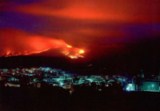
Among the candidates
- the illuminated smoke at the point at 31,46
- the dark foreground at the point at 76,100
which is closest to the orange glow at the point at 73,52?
the illuminated smoke at the point at 31,46

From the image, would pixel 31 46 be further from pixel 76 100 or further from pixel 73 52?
pixel 76 100

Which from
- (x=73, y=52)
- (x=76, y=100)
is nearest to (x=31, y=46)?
(x=73, y=52)

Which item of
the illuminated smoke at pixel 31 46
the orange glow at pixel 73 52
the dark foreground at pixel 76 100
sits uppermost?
the illuminated smoke at pixel 31 46

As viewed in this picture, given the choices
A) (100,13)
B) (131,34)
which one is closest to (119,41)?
(131,34)

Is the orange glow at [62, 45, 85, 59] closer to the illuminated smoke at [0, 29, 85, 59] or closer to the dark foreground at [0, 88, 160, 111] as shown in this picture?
the illuminated smoke at [0, 29, 85, 59]

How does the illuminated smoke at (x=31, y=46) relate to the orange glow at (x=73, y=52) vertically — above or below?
above

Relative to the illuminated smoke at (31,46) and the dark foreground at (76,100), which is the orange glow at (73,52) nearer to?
the illuminated smoke at (31,46)
